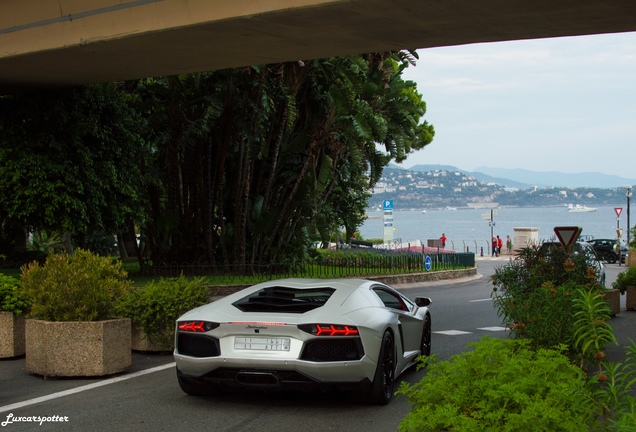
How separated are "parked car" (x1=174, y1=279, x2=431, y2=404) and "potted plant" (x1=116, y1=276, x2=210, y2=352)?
2.62 metres

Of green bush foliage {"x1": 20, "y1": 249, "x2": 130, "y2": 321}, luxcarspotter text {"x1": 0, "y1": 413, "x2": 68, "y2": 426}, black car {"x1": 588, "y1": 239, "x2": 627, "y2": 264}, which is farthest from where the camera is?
black car {"x1": 588, "y1": 239, "x2": 627, "y2": 264}

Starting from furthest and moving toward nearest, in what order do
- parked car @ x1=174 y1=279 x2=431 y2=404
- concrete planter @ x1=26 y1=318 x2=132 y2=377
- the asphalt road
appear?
concrete planter @ x1=26 y1=318 x2=132 y2=377
parked car @ x1=174 y1=279 x2=431 y2=404
the asphalt road

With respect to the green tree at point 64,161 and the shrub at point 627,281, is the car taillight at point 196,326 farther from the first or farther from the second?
the shrub at point 627,281

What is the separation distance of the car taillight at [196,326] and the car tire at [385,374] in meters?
1.67

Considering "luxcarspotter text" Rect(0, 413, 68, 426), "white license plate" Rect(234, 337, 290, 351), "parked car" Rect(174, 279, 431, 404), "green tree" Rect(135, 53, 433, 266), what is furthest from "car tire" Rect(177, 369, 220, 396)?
"green tree" Rect(135, 53, 433, 266)

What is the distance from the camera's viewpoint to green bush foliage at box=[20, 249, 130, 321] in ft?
33.2

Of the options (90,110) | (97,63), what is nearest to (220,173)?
(90,110)

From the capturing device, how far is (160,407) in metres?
8.48

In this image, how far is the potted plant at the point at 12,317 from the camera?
37.0 ft


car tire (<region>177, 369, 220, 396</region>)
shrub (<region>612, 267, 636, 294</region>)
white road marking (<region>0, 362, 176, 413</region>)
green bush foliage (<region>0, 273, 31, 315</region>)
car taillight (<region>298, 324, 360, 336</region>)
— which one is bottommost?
white road marking (<region>0, 362, 176, 413</region>)

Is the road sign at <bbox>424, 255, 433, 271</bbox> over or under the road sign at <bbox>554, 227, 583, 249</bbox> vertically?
under

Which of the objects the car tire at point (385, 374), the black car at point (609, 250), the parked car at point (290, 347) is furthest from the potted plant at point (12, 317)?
the black car at point (609, 250)

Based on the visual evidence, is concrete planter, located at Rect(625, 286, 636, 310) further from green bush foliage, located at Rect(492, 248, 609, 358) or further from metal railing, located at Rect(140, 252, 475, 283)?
metal railing, located at Rect(140, 252, 475, 283)

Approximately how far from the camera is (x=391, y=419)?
7.95 m
